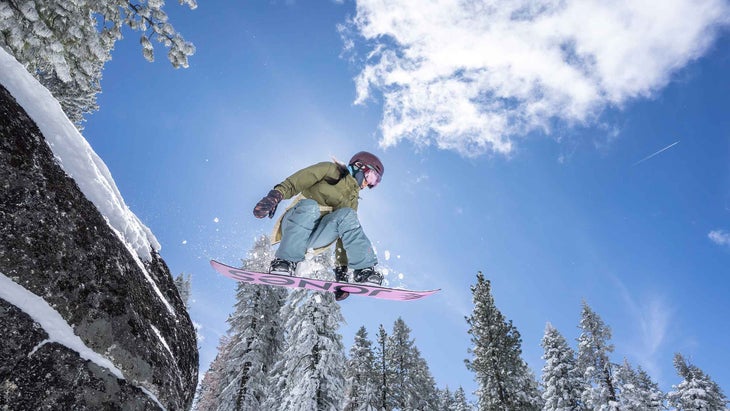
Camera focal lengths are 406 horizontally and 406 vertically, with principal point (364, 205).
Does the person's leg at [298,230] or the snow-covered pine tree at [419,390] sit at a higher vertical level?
the snow-covered pine tree at [419,390]

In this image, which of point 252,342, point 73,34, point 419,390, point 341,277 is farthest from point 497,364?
point 73,34

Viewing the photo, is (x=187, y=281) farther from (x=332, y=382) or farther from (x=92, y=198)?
(x=92, y=198)

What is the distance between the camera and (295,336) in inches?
693

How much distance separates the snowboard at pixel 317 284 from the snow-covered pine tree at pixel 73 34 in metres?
3.10

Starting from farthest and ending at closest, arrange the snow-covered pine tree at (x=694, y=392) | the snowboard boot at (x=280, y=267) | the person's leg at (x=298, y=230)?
the snow-covered pine tree at (x=694, y=392) < the person's leg at (x=298, y=230) < the snowboard boot at (x=280, y=267)

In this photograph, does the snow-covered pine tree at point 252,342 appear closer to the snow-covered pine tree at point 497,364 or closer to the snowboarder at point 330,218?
the snow-covered pine tree at point 497,364

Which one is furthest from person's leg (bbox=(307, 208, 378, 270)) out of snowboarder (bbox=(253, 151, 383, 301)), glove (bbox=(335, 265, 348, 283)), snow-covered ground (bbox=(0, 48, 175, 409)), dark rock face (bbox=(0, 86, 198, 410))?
dark rock face (bbox=(0, 86, 198, 410))

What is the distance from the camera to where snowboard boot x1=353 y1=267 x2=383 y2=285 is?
20.0ft

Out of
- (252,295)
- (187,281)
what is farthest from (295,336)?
(187,281)

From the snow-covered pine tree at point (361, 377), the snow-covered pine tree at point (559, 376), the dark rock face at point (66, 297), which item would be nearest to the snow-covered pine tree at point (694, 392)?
the snow-covered pine tree at point (559, 376)

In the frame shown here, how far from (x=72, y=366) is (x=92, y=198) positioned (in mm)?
1238

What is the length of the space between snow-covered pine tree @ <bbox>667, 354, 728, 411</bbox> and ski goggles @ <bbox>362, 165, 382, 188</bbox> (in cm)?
3713

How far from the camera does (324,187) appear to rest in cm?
625

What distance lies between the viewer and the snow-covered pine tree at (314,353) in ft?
53.2
